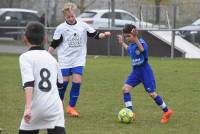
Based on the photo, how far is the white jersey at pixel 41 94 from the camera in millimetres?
6133

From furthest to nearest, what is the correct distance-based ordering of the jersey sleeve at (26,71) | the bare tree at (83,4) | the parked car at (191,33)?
the bare tree at (83,4) → the parked car at (191,33) → the jersey sleeve at (26,71)

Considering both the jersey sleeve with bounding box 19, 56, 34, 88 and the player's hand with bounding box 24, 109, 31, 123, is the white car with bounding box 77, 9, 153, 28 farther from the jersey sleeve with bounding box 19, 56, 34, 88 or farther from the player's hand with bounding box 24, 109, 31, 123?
the player's hand with bounding box 24, 109, 31, 123

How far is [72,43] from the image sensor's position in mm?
10398

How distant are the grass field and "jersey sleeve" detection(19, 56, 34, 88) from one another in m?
2.74

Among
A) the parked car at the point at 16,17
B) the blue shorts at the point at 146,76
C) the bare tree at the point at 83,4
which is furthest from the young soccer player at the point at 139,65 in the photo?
the bare tree at the point at 83,4

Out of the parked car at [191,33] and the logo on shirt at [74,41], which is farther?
the parked car at [191,33]

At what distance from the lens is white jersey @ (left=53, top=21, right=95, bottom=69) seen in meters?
10.4

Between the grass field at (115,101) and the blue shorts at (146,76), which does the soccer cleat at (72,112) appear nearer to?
the grass field at (115,101)

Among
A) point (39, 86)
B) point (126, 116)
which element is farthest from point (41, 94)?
point (126, 116)

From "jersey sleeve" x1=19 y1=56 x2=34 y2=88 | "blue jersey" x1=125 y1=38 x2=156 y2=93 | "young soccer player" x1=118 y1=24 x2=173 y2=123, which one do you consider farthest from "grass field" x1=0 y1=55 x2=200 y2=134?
"jersey sleeve" x1=19 y1=56 x2=34 y2=88

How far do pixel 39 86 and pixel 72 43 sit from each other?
14.1 feet

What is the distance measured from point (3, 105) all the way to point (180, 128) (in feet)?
11.7

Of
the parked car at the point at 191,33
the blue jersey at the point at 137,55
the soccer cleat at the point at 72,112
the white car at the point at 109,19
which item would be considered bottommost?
the parked car at the point at 191,33

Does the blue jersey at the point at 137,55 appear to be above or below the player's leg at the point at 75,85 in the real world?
above
